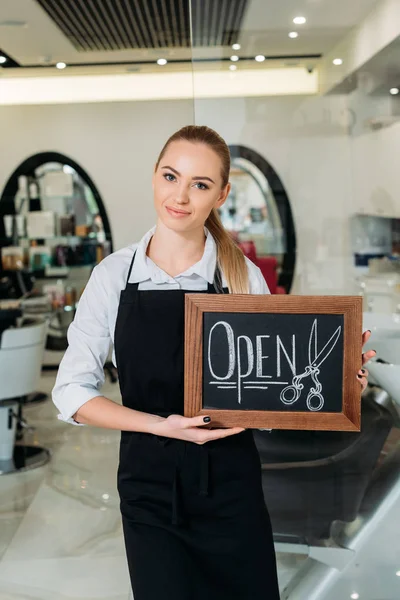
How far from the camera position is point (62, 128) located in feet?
25.1

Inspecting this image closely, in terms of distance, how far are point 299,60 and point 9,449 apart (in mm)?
2943

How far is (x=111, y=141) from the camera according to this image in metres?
7.62

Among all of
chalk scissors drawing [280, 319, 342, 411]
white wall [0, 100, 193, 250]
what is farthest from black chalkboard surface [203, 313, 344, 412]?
white wall [0, 100, 193, 250]

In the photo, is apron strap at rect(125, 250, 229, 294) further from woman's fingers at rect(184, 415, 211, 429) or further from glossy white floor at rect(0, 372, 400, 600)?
glossy white floor at rect(0, 372, 400, 600)

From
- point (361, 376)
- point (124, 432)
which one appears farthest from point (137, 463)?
point (361, 376)

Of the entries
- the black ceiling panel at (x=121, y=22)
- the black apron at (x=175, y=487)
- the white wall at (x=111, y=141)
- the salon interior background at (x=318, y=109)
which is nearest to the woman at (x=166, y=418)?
the black apron at (x=175, y=487)

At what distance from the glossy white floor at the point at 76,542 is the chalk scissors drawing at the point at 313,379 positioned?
1.14 metres

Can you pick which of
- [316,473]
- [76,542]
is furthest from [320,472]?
[76,542]

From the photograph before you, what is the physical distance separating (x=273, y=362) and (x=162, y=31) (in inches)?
184

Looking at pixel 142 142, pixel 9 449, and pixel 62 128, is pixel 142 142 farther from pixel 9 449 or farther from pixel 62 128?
pixel 9 449

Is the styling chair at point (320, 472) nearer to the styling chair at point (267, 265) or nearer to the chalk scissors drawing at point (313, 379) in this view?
the styling chair at point (267, 265)

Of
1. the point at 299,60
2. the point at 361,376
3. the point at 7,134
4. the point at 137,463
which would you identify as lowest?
the point at 137,463

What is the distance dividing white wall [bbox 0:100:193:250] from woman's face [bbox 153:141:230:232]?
19.6 feet

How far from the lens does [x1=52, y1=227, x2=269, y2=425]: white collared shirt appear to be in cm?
161
